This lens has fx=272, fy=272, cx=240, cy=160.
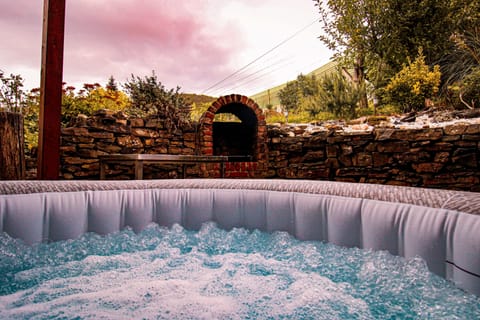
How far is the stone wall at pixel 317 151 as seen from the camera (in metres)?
4.05

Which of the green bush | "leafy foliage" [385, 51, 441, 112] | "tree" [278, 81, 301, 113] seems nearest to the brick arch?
"leafy foliage" [385, 51, 441, 112]

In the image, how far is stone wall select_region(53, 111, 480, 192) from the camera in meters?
4.05

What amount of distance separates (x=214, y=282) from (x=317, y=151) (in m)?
4.14

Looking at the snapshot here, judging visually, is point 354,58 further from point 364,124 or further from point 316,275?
point 316,275

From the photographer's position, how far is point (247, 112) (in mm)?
5398

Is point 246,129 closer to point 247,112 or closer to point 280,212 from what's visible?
point 247,112

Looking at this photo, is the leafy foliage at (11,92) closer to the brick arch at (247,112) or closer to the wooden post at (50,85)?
the wooden post at (50,85)

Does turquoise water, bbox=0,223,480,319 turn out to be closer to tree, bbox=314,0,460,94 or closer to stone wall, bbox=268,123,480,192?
stone wall, bbox=268,123,480,192

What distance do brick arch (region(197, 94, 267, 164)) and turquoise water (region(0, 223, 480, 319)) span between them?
3258 mm

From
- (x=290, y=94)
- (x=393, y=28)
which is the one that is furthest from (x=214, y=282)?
(x=290, y=94)

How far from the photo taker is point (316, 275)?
1.09m

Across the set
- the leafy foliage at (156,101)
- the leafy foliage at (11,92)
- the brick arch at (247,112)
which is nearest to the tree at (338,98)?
the brick arch at (247,112)

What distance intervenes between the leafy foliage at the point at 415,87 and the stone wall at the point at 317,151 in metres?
2.10

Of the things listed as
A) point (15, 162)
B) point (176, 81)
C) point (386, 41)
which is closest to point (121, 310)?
point (15, 162)
